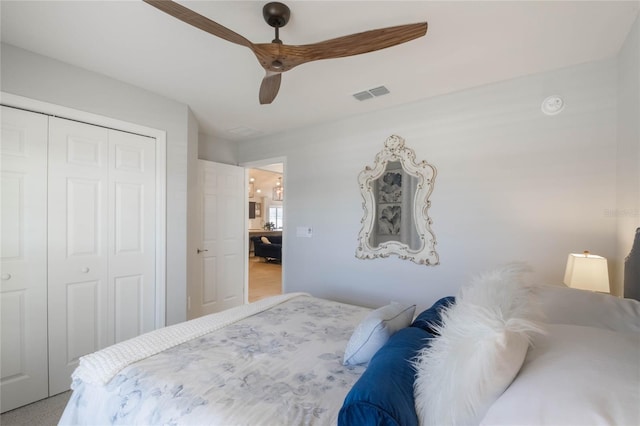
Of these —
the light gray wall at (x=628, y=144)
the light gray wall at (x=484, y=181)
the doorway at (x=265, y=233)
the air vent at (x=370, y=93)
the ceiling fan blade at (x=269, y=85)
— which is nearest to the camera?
the light gray wall at (x=628, y=144)

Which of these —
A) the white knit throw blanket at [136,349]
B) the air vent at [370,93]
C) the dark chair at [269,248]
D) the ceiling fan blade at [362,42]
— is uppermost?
the air vent at [370,93]

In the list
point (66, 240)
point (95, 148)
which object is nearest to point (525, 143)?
point (95, 148)

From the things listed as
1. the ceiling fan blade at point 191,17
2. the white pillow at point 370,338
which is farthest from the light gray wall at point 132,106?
the white pillow at point 370,338

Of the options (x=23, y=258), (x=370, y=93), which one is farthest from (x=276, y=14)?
(x=23, y=258)

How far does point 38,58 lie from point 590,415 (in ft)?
11.0

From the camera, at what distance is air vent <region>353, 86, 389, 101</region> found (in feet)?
8.30

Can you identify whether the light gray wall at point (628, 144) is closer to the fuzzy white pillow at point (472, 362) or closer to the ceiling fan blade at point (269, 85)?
the fuzzy white pillow at point (472, 362)

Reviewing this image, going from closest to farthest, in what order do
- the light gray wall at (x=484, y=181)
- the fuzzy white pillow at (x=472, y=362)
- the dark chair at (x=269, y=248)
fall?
the fuzzy white pillow at (x=472, y=362), the light gray wall at (x=484, y=181), the dark chair at (x=269, y=248)

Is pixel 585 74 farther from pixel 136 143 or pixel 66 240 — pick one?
pixel 66 240

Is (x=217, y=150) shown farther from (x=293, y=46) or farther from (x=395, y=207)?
(x=293, y=46)

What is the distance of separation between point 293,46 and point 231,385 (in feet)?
5.26

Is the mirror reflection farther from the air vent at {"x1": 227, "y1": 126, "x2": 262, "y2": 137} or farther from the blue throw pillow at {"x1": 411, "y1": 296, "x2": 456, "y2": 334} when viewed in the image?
the air vent at {"x1": 227, "y1": 126, "x2": 262, "y2": 137}

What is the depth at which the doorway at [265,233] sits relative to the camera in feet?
17.9

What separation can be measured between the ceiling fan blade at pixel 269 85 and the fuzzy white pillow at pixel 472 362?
1.63 m
